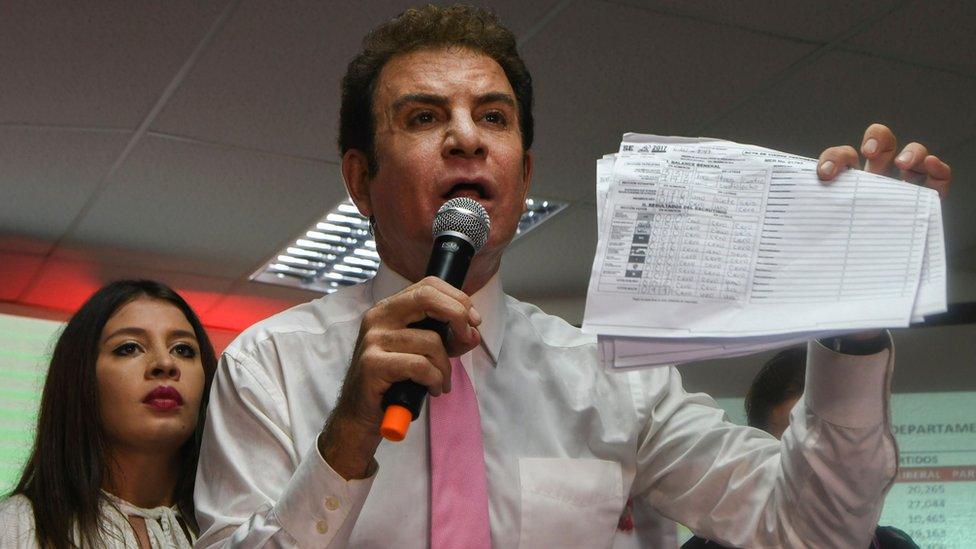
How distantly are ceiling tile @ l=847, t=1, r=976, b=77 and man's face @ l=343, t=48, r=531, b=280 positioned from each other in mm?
1662

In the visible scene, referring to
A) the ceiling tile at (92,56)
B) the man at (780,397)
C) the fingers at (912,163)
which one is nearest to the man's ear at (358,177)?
the fingers at (912,163)

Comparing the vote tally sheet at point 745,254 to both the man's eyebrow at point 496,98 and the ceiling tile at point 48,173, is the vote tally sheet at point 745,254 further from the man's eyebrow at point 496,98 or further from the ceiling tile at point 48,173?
the ceiling tile at point 48,173

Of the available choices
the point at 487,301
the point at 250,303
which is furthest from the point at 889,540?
the point at 250,303

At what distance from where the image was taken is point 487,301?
4.86 feet

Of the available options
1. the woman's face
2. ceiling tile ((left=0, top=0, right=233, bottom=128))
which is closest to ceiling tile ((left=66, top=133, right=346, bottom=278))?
ceiling tile ((left=0, top=0, right=233, bottom=128))

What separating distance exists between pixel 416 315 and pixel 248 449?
324 millimetres

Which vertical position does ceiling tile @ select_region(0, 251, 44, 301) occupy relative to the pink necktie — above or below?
above

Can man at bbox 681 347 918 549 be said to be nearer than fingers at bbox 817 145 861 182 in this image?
No

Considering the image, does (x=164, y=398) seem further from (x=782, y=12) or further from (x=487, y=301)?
(x=782, y=12)

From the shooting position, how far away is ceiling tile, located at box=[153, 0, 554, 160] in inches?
118

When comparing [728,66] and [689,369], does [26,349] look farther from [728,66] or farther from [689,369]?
[728,66]

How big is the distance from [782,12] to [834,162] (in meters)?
1.90

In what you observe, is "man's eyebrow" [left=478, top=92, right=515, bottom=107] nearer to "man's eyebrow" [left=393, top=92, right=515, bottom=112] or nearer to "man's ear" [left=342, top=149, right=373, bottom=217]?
"man's eyebrow" [left=393, top=92, right=515, bottom=112]

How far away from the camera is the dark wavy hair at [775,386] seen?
2.67 m
